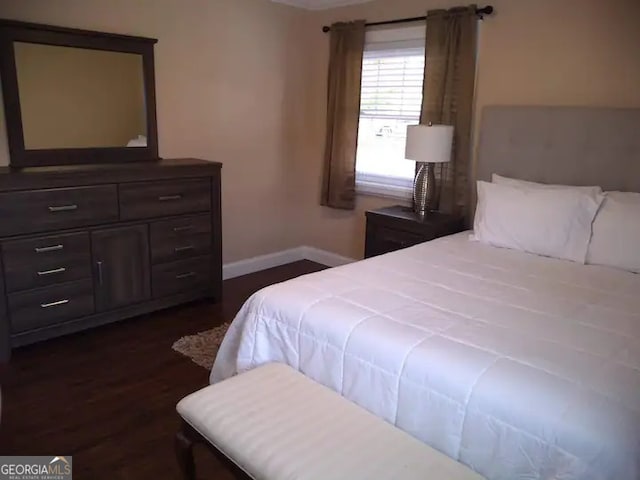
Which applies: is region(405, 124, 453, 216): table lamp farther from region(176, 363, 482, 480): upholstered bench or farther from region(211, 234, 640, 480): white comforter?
region(176, 363, 482, 480): upholstered bench

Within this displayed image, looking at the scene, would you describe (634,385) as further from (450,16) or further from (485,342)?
(450,16)

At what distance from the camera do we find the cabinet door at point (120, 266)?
10.0ft

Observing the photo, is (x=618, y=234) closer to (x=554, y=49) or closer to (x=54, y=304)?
(x=554, y=49)

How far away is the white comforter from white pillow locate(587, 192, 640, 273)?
0.08 meters

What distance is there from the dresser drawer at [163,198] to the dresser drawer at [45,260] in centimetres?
33

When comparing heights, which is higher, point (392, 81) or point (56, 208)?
point (392, 81)

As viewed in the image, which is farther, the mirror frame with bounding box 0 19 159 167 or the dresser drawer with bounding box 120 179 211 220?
the dresser drawer with bounding box 120 179 211 220

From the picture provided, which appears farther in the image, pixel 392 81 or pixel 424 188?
pixel 392 81

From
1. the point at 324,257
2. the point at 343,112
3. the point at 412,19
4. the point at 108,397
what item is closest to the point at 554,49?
the point at 412,19

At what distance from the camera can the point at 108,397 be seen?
2.48 m

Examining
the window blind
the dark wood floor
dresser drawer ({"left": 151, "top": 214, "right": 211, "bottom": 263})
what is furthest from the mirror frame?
the window blind

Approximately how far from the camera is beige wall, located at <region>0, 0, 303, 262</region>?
3.40 metres

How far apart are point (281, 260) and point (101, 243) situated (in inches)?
77.7

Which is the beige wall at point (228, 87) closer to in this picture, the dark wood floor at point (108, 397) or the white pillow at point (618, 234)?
the dark wood floor at point (108, 397)
